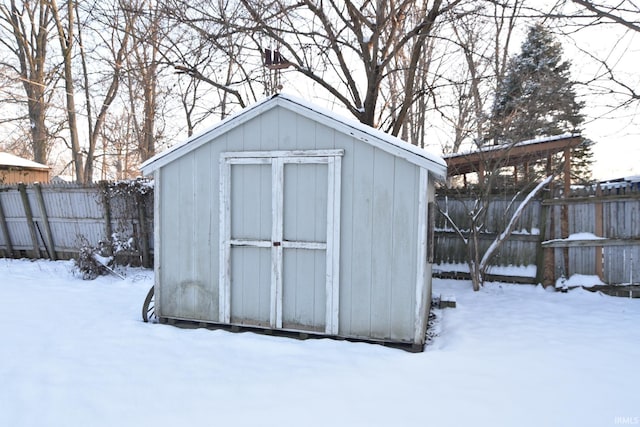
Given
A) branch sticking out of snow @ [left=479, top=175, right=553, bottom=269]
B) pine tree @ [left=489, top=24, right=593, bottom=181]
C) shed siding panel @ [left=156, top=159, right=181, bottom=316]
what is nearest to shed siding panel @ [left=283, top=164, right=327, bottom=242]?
shed siding panel @ [left=156, top=159, right=181, bottom=316]

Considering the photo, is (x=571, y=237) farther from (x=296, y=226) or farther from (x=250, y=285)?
(x=250, y=285)

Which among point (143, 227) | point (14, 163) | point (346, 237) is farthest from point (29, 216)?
point (346, 237)

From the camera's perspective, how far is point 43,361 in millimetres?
3434

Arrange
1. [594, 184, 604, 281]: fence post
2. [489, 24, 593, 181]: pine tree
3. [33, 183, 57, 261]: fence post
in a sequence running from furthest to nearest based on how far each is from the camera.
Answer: [33, 183, 57, 261]: fence post → [489, 24, 593, 181]: pine tree → [594, 184, 604, 281]: fence post

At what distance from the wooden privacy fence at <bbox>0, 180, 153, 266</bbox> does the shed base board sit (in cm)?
348

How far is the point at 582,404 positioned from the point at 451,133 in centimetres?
743

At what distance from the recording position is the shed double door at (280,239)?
4.02 m

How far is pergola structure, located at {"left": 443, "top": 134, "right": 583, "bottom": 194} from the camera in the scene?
590 centimetres

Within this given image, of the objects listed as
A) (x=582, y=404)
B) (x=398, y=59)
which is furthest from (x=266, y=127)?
(x=398, y=59)

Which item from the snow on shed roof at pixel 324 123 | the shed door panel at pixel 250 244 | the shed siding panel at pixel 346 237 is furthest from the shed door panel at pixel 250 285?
the snow on shed roof at pixel 324 123

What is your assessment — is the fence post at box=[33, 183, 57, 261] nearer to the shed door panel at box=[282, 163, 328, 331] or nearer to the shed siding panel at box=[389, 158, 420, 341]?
the shed door panel at box=[282, 163, 328, 331]

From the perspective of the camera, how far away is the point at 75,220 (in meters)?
8.33

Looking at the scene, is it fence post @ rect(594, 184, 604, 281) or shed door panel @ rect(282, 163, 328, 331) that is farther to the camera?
fence post @ rect(594, 184, 604, 281)

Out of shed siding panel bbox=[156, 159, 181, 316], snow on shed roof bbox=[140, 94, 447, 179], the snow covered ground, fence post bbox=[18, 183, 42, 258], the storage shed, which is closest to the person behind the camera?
the snow covered ground
